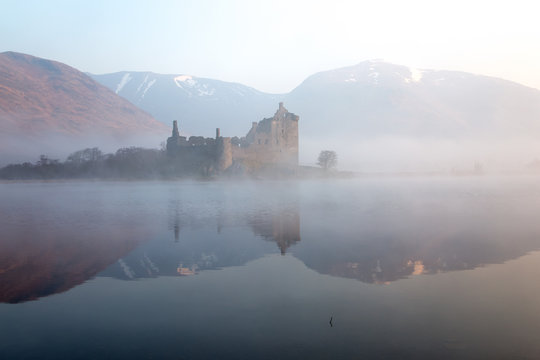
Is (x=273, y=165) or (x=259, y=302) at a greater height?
(x=273, y=165)

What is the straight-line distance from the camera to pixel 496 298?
7.47 meters

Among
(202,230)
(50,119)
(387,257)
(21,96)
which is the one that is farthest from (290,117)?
(21,96)

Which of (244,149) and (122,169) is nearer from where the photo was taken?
(244,149)

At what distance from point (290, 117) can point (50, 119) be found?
95.7 metres

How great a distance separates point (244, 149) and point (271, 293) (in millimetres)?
52732

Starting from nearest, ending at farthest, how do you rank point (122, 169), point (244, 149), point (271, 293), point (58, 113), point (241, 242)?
point (271, 293), point (241, 242), point (244, 149), point (122, 169), point (58, 113)

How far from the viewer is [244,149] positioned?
60.1 m

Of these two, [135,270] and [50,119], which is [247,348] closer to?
[135,270]

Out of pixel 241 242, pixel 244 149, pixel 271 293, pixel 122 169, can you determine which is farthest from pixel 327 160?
pixel 271 293

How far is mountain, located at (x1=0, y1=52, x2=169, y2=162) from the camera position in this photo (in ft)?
372

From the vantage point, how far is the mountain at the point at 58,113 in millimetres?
113438

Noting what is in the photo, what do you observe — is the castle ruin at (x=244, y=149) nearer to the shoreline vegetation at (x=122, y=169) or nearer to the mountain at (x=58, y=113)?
the shoreline vegetation at (x=122, y=169)

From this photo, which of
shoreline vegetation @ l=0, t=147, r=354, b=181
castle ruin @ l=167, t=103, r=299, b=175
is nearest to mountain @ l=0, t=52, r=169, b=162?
shoreline vegetation @ l=0, t=147, r=354, b=181

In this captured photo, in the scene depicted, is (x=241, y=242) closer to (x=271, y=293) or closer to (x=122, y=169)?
(x=271, y=293)
